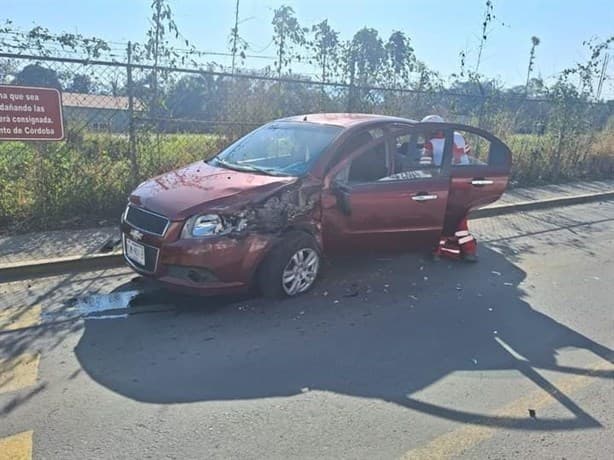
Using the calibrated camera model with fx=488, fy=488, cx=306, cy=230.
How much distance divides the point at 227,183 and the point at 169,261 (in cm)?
87

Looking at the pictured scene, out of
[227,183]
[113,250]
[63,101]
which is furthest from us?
[63,101]

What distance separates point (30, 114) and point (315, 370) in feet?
15.6

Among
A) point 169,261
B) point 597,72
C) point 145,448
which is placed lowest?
point 145,448

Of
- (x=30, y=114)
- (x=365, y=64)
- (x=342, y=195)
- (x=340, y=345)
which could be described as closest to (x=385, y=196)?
(x=342, y=195)

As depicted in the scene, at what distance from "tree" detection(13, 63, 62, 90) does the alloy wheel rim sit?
3.89 m

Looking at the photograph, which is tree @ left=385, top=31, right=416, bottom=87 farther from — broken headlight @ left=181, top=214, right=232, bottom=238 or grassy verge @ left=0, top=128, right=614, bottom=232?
broken headlight @ left=181, top=214, right=232, bottom=238

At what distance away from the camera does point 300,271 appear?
446cm

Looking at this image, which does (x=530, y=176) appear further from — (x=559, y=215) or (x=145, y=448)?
(x=145, y=448)

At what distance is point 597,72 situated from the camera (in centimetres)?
1302

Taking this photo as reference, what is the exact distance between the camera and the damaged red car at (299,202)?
396 cm

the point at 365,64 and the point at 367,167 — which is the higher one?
the point at 365,64

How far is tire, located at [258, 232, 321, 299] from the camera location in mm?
4230

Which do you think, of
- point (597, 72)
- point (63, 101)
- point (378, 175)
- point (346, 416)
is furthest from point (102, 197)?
point (597, 72)

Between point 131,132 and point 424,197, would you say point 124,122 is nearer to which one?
point 131,132
